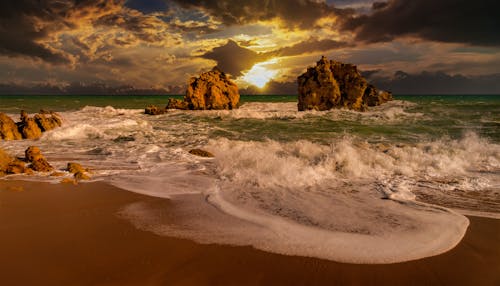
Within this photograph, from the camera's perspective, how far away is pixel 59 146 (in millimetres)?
10695

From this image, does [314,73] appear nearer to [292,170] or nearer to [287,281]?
[292,170]

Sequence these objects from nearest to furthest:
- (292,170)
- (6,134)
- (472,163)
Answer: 1. (292,170)
2. (472,163)
3. (6,134)

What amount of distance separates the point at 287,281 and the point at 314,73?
30902mm

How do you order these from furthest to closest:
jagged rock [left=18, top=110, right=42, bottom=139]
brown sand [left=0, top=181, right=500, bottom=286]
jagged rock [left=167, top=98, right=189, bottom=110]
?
jagged rock [left=167, top=98, right=189, bottom=110] → jagged rock [left=18, top=110, right=42, bottom=139] → brown sand [left=0, top=181, right=500, bottom=286]

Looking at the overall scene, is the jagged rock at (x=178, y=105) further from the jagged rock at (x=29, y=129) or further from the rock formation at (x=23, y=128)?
the jagged rock at (x=29, y=129)

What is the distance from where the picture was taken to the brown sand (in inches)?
102

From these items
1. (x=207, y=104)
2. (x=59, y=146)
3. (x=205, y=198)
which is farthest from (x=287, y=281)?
(x=207, y=104)

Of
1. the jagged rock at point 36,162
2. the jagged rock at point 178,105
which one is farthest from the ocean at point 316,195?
the jagged rock at point 178,105

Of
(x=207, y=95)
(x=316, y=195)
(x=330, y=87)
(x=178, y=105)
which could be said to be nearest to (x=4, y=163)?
(x=316, y=195)

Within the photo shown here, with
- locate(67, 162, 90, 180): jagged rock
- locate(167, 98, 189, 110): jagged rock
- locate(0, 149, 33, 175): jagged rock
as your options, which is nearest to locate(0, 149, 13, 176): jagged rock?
locate(0, 149, 33, 175): jagged rock

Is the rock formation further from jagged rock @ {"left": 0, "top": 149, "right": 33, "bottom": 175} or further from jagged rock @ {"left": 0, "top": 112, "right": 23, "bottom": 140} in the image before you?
jagged rock @ {"left": 0, "top": 149, "right": 33, "bottom": 175}

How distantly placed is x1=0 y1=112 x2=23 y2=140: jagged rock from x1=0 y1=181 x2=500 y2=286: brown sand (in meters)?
10.8

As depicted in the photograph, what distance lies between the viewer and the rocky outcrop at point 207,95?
35.1 metres

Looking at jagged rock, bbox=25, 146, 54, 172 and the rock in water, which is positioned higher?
the rock in water
